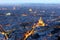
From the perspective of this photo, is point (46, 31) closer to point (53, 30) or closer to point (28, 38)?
point (53, 30)

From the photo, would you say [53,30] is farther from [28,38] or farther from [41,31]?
[28,38]

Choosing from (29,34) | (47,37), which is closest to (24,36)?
(29,34)

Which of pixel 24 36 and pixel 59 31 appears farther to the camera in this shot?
pixel 59 31

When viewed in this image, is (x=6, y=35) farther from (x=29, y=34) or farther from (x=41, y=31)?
(x=41, y=31)

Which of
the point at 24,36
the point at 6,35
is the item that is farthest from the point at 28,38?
the point at 6,35

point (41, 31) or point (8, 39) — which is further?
point (41, 31)

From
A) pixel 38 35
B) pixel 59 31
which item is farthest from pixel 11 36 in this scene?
pixel 59 31

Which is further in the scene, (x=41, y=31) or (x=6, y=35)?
(x=41, y=31)
